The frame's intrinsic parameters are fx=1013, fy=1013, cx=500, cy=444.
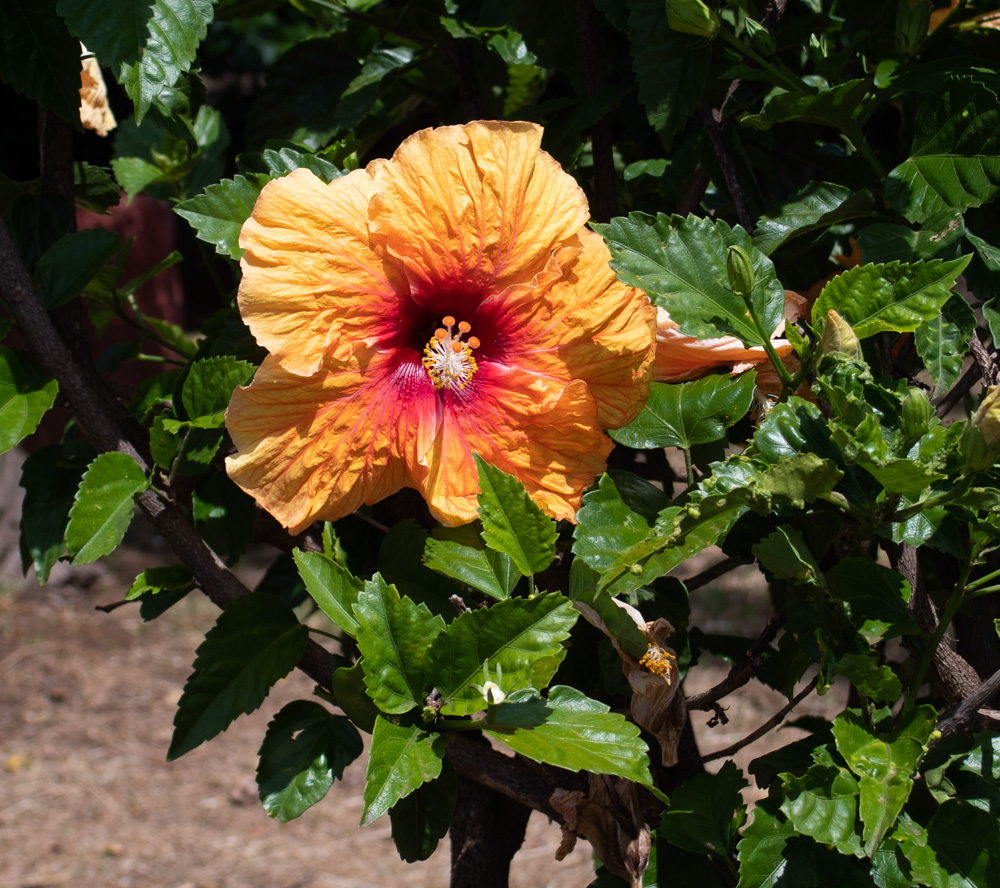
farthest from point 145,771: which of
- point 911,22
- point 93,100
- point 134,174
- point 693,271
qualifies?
point 911,22

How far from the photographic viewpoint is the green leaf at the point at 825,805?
0.73 meters

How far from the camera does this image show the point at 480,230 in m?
0.81

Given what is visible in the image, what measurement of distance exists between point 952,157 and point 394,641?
23.8 inches

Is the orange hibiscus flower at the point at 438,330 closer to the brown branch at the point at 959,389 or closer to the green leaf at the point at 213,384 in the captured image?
the green leaf at the point at 213,384

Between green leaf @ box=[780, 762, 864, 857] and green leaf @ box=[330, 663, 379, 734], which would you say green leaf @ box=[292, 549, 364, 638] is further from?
green leaf @ box=[780, 762, 864, 857]

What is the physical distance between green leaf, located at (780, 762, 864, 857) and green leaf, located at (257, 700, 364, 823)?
0.37 m

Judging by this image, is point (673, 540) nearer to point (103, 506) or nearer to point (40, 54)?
point (103, 506)

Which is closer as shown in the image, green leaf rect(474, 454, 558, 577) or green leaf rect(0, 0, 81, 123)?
green leaf rect(474, 454, 558, 577)

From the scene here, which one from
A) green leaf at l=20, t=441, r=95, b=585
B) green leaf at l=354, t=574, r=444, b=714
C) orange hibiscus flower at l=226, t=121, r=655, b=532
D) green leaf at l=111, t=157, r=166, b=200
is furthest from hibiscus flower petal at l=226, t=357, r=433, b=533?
green leaf at l=111, t=157, r=166, b=200

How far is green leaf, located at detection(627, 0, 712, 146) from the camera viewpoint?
36.3 inches

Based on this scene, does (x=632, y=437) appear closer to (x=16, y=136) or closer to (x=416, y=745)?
(x=416, y=745)

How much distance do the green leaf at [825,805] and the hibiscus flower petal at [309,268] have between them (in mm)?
476

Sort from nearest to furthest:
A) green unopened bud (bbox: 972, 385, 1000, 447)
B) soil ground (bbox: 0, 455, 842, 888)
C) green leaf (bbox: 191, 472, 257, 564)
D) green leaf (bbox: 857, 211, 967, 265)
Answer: green unopened bud (bbox: 972, 385, 1000, 447) < green leaf (bbox: 857, 211, 967, 265) < green leaf (bbox: 191, 472, 257, 564) < soil ground (bbox: 0, 455, 842, 888)

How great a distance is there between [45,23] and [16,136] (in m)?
5.06
